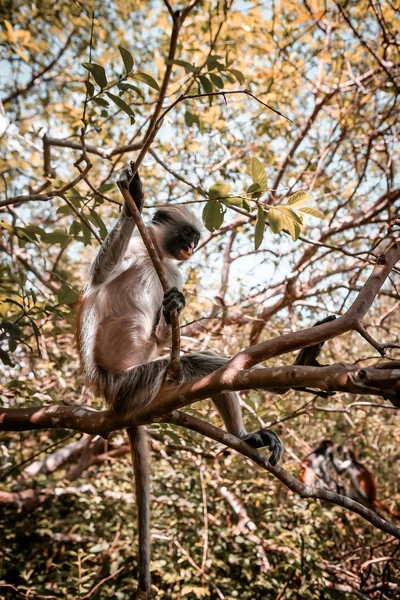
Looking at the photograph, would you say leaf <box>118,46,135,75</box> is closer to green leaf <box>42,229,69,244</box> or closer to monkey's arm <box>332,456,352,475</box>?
green leaf <box>42,229,69,244</box>

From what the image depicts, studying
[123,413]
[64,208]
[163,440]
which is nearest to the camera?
[123,413]

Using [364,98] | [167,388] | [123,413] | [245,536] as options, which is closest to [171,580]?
[245,536]

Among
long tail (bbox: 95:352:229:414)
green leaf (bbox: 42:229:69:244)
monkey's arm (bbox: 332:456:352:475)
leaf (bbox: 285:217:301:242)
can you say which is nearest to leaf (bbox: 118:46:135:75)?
leaf (bbox: 285:217:301:242)

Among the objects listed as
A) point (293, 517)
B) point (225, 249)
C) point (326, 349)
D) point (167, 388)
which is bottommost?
point (167, 388)

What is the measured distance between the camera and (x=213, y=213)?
7.95 feet

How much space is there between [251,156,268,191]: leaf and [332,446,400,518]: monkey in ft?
17.7

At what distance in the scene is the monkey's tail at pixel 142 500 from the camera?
2740mm

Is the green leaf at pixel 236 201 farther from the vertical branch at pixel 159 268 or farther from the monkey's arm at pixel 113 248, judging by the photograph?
the monkey's arm at pixel 113 248

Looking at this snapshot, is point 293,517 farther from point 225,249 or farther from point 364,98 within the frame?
point 364,98

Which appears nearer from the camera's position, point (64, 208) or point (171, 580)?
point (64, 208)

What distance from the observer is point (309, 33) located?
6.48 m

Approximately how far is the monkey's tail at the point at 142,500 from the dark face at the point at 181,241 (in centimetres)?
122

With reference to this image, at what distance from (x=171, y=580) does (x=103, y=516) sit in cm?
135

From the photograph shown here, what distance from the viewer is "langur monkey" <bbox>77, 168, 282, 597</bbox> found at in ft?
9.38
